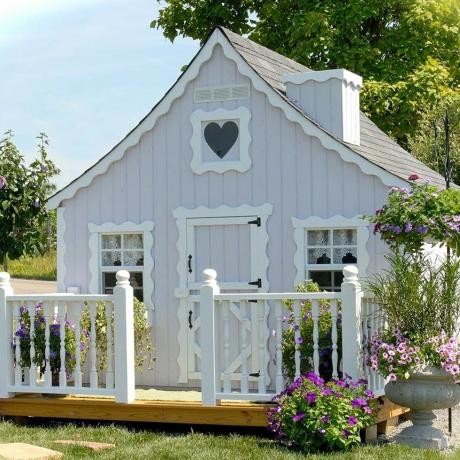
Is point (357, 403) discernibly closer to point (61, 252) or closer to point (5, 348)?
point (5, 348)

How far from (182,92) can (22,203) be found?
4.28 metres

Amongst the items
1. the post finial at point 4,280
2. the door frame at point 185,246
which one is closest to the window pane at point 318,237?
the door frame at point 185,246

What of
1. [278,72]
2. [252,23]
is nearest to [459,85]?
[252,23]

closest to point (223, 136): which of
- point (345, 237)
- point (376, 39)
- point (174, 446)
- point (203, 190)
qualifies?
point (203, 190)

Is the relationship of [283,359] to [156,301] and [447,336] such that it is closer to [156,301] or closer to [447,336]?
[447,336]

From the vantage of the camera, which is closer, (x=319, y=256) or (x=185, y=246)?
(x=319, y=256)

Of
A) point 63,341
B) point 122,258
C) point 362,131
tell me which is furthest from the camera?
point 362,131

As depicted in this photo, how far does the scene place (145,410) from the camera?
10922 mm

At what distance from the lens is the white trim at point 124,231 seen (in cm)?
1280

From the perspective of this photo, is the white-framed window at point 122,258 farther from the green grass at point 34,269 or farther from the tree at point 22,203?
the green grass at point 34,269

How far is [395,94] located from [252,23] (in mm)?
4957

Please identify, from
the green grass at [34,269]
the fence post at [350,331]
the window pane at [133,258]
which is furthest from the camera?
the green grass at [34,269]

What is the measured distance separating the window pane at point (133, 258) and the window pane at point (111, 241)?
0.17 meters

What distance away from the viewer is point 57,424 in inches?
453
